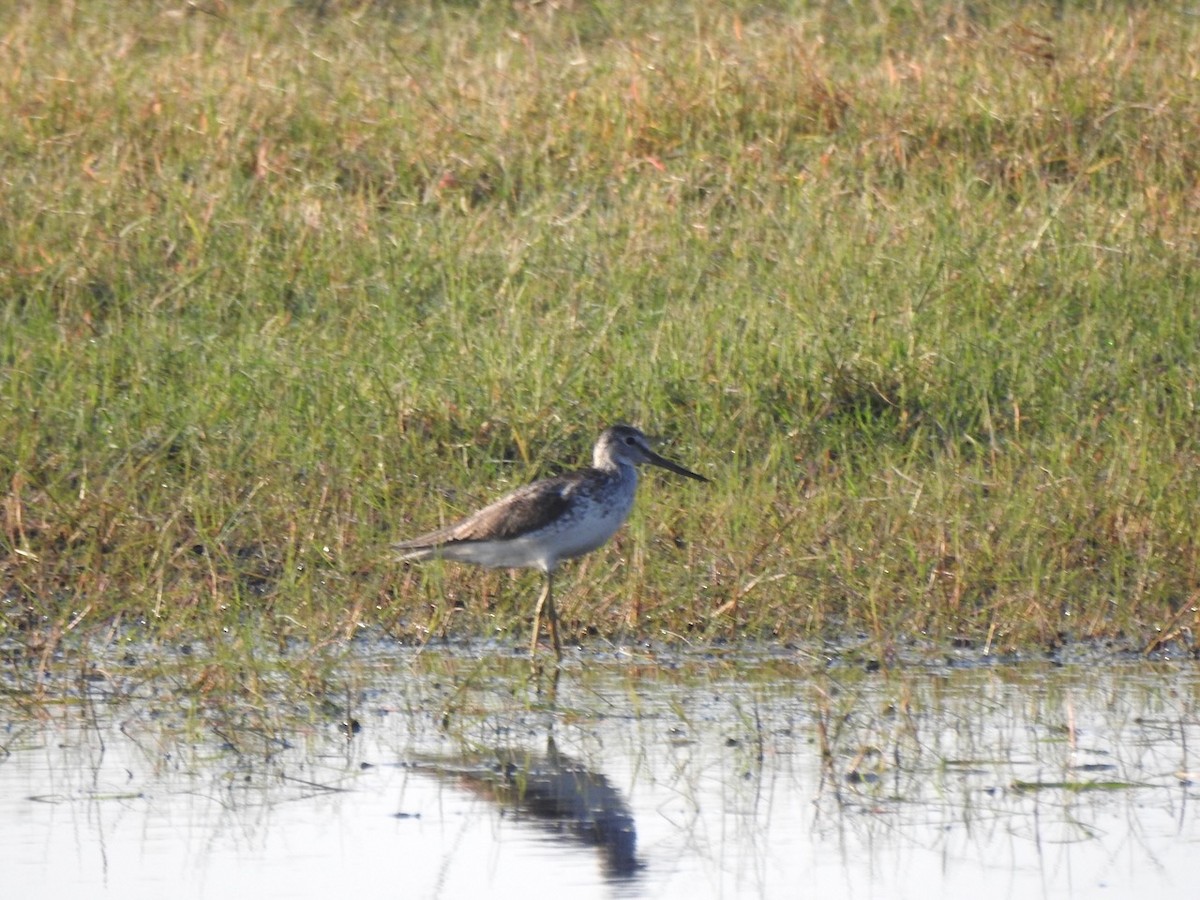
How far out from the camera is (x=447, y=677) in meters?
6.24

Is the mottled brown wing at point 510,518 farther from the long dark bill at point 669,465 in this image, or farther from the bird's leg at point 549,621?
the long dark bill at point 669,465

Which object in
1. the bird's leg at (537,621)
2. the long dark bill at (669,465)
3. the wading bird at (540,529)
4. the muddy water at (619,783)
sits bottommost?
the muddy water at (619,783)

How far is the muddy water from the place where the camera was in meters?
4.62

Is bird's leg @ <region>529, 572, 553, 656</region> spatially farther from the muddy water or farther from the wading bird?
the muddy water

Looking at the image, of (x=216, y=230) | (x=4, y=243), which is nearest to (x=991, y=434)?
(x=216, y=230)

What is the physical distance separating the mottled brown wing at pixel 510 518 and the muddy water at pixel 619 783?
48 centimetres

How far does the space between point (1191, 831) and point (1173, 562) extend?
2.12m

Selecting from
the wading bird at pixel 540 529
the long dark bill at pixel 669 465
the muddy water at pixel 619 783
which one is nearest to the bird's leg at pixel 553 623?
the wading bird at pixel 540 529

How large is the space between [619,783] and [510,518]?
165cm

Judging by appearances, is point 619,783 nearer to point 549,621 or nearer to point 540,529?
point 549,621

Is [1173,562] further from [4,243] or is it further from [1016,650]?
[4,243]

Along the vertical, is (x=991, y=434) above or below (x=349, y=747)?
above

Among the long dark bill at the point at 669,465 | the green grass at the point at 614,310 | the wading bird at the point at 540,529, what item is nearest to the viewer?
the wading bird at the point at 540,529

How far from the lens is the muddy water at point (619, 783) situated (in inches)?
182
